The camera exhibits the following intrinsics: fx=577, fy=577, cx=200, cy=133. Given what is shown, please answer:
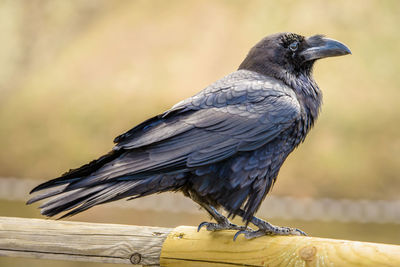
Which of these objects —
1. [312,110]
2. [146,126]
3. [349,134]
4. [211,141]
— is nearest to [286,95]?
[312,110]

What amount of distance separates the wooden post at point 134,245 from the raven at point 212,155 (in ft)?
0.50

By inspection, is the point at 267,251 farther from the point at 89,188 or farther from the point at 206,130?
the point at 89,188

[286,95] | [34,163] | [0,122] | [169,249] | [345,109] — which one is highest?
[345,109]

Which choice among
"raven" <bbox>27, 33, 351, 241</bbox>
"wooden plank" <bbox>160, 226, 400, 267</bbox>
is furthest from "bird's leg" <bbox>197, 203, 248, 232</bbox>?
"wooden plank" <bbox>160, 226, 400, 267</bbox>

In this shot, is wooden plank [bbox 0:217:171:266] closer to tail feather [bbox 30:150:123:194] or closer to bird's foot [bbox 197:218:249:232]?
tail feather [bbox 30:150:123:194]

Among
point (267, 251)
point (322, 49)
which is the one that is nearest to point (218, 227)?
point (267, 251)

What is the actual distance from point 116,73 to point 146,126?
33.7 ft

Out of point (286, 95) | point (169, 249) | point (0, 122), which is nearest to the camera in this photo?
point (169, 249)

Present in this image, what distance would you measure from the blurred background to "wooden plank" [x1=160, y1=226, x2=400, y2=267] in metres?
6.18

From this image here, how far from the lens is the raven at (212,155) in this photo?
3055mm

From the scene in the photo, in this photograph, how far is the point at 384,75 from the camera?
12953 mm

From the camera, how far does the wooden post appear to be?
113 inches

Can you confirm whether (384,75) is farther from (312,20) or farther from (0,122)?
(0,122)

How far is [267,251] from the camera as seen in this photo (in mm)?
2844
